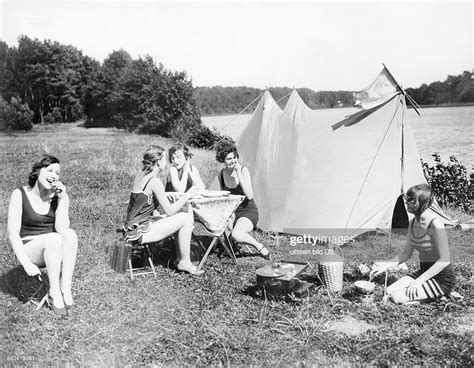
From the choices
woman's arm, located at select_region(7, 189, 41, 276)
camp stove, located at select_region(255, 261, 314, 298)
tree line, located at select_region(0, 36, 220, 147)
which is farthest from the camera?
tree line, located at select_region(0, 36, 220, 147)

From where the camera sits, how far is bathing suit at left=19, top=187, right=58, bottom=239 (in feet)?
11.7

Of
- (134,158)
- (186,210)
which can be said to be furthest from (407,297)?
(134,158)

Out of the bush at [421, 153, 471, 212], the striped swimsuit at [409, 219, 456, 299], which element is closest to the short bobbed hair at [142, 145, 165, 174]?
the striped swimsuit at [409, 219, 456, 299]

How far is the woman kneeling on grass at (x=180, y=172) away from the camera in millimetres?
5285

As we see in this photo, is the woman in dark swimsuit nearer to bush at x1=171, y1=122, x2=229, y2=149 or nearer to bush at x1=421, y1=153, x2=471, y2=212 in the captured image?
bush at x1=421, y1=153, x2=471, y2=212

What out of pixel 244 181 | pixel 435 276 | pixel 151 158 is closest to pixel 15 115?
pixel 244 181

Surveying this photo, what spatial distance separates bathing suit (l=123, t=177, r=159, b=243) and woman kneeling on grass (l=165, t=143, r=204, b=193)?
2.92ft

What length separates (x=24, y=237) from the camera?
3.61 metres

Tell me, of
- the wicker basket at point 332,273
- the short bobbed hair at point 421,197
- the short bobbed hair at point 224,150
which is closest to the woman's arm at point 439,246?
the short bobbed hair at point 421,197

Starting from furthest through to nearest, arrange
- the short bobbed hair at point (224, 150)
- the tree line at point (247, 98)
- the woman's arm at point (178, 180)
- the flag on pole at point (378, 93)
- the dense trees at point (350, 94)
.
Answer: the dense trees at point (350, 94) < the tree line at point (247, 98) < the flag on pole at point (378, 93) < the woman's arm at point (178, 180) < the short bobbed hair at point (224, 150)

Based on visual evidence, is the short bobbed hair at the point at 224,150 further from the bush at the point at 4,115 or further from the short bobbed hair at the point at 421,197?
the bush at the point at 4,115

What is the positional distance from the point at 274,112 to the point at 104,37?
2620 mm

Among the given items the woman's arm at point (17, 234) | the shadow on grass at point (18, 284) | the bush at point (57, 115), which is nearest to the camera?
the woman's arm at point (17, 234)

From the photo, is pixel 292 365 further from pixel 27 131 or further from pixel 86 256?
pixel 27 131
